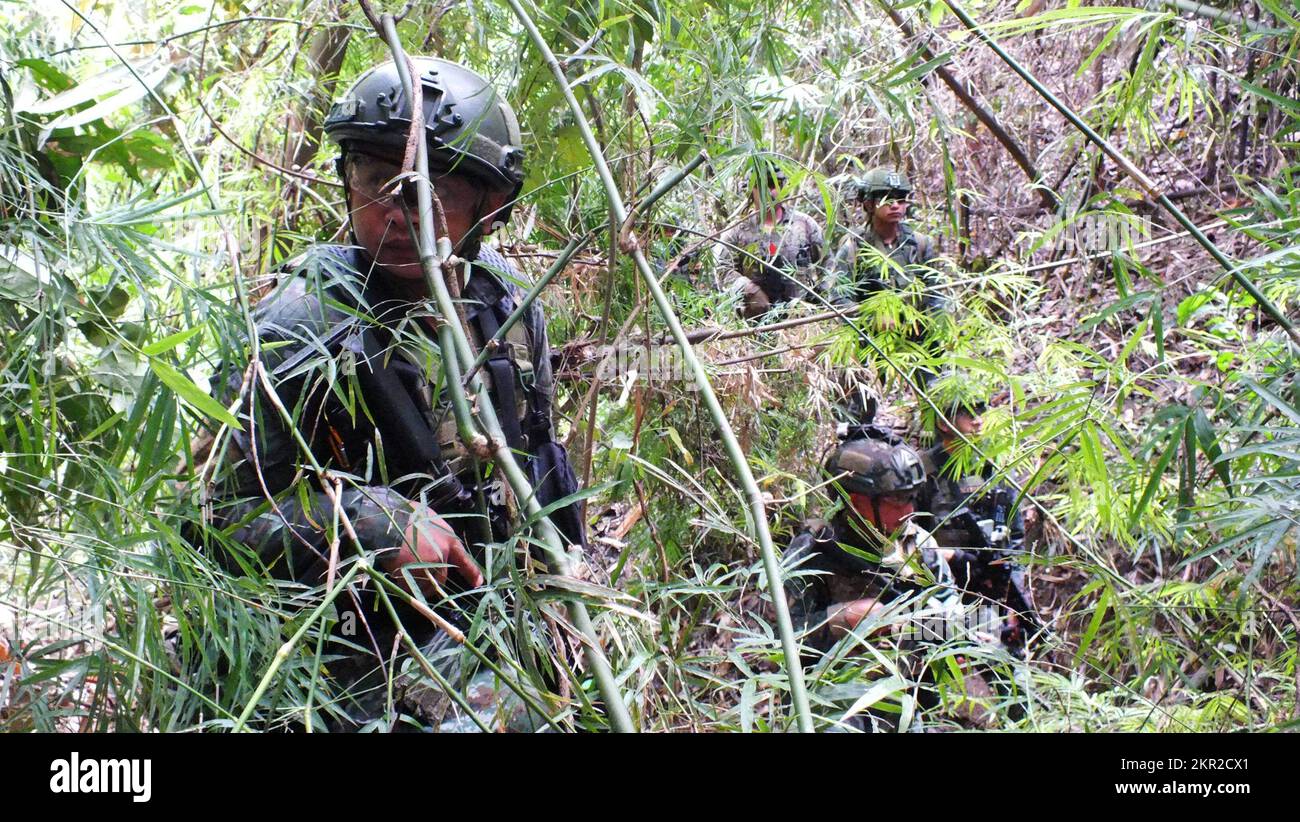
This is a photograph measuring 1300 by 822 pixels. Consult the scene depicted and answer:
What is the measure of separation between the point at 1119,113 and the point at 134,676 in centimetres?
171

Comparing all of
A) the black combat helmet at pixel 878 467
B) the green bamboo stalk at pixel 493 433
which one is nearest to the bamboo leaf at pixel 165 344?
the green bamboo stalk at pixel 493 433

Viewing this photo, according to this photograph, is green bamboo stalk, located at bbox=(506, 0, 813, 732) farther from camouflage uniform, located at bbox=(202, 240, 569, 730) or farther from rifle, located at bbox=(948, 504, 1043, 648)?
rifle, located at bbox=(948, 504, 1043, 648)

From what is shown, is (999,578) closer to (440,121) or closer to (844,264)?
(844,264)

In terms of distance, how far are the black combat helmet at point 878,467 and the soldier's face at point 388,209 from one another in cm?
163

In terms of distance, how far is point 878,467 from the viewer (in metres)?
2.96

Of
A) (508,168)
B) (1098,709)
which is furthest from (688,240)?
(1098,709)

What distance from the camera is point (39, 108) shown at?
3.50 ft

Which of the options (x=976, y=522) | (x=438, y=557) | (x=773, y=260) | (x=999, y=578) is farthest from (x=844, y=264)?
(x=438, y=557)

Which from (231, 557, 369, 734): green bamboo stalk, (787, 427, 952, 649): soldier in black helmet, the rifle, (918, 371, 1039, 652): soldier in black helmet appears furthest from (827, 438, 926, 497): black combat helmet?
(231, 557, 369, 734): green bamboo stalk

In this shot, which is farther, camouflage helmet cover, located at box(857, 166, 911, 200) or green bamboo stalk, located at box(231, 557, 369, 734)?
camouflage helmet cover, located at box(857, 166, 911, 200)

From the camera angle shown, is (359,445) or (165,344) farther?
(359,445)

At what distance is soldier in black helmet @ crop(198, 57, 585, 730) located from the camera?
1389mm

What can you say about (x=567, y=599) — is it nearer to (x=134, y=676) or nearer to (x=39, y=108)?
(x=134, y=676)

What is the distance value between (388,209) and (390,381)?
0.88 ft
